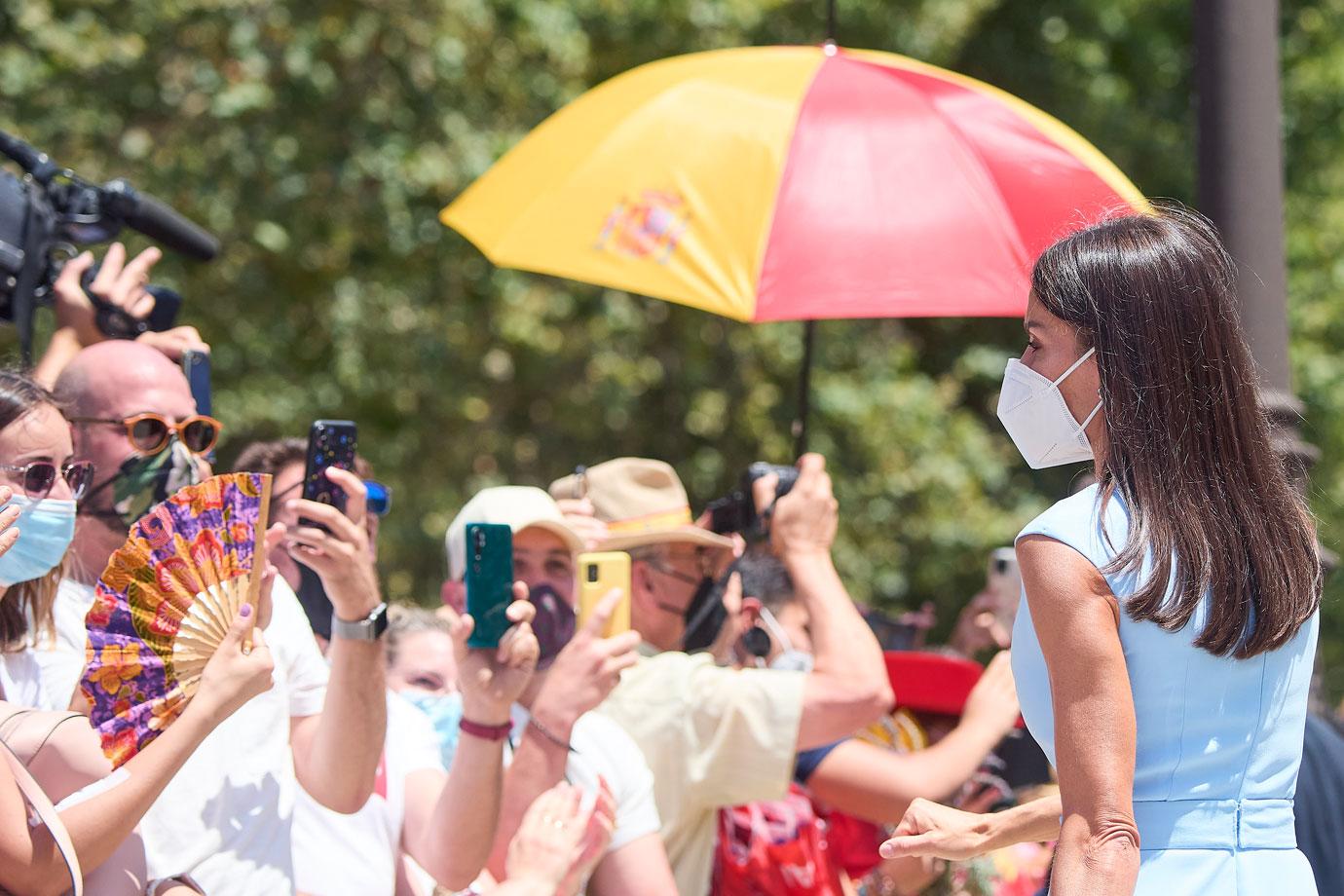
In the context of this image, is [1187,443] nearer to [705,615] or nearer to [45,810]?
[45,810]

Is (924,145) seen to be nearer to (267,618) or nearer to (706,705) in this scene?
(706,705)

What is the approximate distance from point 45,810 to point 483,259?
6.59 metres

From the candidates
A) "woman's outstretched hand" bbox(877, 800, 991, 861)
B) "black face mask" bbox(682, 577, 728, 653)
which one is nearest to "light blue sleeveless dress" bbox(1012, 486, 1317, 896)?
"woman's outstretched hand" bbox(877, 800, 991, 861)

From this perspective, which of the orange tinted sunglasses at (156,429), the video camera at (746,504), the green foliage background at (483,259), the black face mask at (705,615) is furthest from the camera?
the green foliage background at (483,259)

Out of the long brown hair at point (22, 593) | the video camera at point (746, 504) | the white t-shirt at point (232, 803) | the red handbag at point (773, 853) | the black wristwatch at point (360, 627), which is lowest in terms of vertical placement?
the red handbag at point (773, 853)

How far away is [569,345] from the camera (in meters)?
8.92

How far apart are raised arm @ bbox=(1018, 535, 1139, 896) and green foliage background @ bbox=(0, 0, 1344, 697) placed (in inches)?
251

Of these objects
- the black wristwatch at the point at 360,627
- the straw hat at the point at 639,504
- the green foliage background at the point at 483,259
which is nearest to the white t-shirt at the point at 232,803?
the black wristwatch at the point at 360,627

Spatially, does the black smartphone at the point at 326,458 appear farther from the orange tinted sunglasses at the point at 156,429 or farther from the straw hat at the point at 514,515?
the straw hat at the point at 514,515

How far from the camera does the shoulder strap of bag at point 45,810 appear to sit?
219 centimetres

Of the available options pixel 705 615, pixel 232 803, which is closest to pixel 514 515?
pixel 705 615

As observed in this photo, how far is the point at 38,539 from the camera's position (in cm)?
254

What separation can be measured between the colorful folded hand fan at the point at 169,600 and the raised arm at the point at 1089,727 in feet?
4.20

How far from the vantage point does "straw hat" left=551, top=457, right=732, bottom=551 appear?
3.91m
